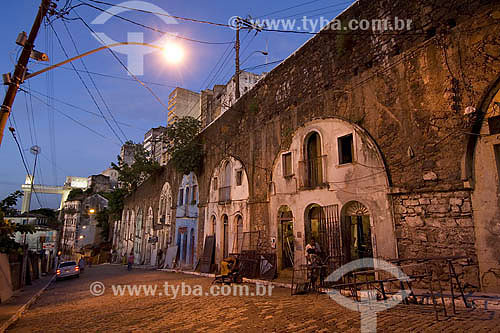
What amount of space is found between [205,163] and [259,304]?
14.7 m

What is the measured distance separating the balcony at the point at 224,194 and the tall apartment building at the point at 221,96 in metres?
15.9

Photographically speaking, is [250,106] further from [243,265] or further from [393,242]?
[393,242]

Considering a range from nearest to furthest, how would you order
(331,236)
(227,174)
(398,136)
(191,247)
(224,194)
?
(398,136) → (331,236) → (224,194) → (227,174) → (191,247)

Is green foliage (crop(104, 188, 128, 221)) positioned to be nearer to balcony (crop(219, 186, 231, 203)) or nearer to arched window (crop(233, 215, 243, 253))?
balcony (crop(219, 186, 231, 203))

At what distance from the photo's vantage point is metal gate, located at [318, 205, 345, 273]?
34.5ft

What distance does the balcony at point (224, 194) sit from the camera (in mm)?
18141

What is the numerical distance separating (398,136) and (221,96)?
3035 cm

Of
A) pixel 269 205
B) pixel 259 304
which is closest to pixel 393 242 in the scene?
pixel 259 304

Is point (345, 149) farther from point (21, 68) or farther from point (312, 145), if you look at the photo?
point (21, 68)

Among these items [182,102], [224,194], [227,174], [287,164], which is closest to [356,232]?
[287,164]

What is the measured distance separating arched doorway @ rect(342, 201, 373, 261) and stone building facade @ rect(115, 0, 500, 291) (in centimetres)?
5

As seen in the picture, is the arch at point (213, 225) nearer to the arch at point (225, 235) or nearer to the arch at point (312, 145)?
the arch at point (225, 235)

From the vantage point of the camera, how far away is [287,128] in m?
14.1

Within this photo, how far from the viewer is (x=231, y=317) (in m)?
6.82
